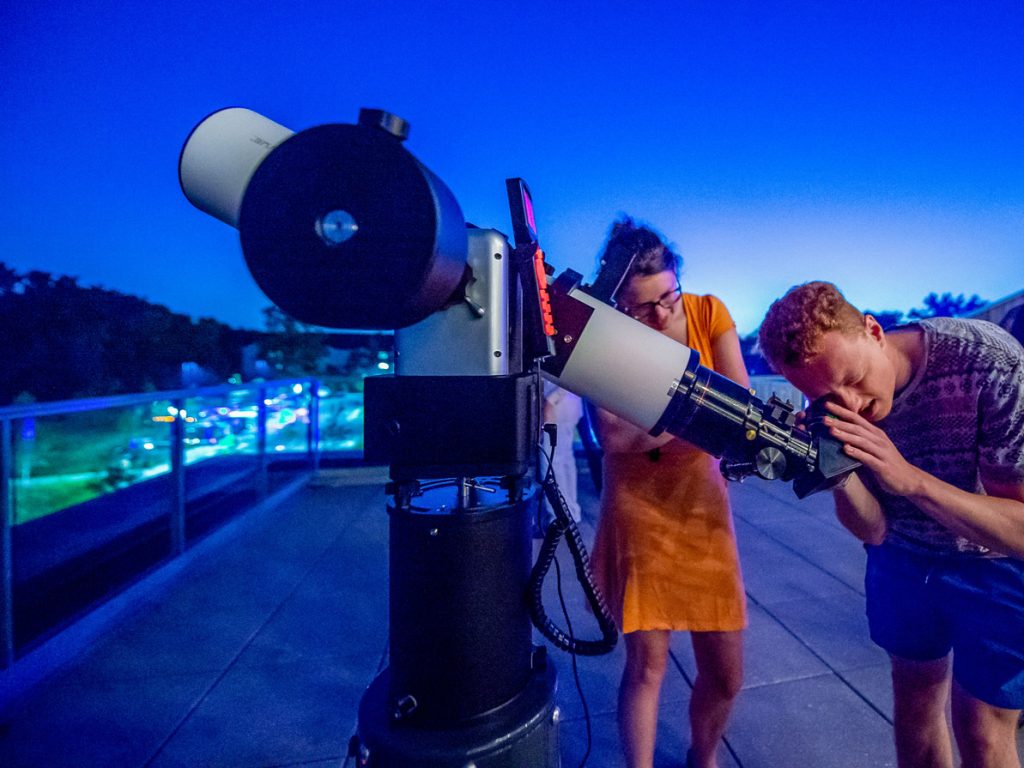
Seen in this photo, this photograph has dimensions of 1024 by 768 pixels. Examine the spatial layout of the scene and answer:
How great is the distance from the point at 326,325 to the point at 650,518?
36.8 inches

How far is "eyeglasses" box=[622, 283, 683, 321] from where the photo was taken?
1209 mm

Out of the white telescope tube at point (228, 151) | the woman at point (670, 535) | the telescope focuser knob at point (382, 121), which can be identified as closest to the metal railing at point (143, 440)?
the woman at point (670, 535)

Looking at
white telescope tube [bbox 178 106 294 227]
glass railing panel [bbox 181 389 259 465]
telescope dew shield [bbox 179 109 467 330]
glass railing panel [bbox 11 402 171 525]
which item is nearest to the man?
telescope dew shield [bbox 179 109 467 330]

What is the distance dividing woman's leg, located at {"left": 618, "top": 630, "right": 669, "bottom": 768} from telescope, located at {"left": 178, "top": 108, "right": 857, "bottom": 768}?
26.0 inches

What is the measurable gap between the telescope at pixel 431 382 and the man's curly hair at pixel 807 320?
56cm

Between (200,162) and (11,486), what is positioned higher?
(200,162)

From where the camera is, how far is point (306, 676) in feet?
6.82

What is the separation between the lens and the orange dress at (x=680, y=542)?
1.27 meters

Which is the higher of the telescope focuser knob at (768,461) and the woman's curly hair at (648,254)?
the woman's curly hair at (648,254)

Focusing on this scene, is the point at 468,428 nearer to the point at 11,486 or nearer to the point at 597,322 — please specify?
the point at 597,322

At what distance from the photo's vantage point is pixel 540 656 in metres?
0.72

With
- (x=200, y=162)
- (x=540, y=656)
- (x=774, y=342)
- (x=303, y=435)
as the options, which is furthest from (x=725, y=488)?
(x=303, y=435)

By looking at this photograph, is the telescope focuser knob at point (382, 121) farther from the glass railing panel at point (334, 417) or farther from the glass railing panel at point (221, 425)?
the glass railing panel at point (334, 417)

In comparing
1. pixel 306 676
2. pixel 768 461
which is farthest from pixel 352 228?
pixel 306 676
